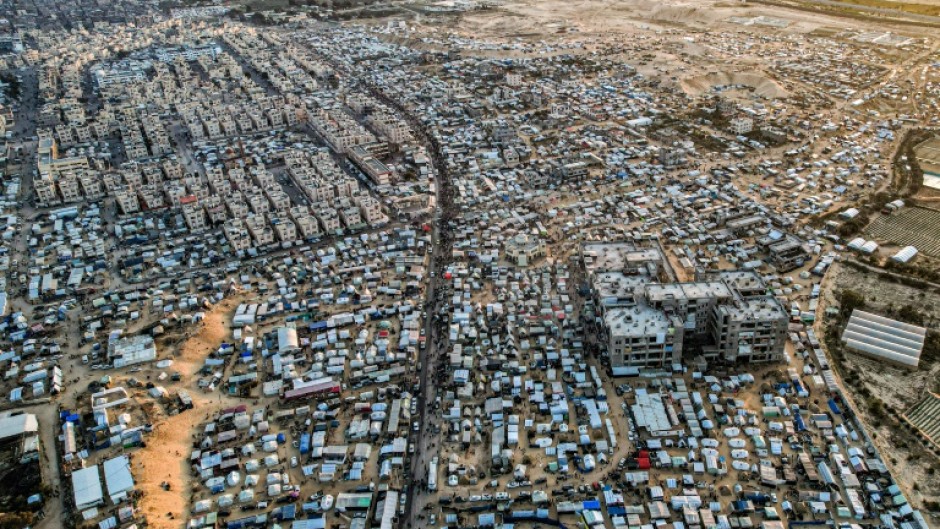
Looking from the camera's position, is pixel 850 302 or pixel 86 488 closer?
pixel 86 488

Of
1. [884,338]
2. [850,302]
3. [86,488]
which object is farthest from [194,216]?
[884,338]

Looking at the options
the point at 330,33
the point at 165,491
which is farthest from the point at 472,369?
the point at 330,33

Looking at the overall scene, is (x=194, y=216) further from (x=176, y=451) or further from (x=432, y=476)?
(x=432, y=476)

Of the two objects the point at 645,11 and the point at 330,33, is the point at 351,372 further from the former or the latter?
the point at 645,11

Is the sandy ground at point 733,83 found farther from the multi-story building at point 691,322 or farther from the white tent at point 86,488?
the white tent at point 86,488

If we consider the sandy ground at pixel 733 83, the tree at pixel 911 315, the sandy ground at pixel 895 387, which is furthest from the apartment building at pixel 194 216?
the sandy ground at pixel 733 83
